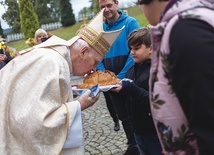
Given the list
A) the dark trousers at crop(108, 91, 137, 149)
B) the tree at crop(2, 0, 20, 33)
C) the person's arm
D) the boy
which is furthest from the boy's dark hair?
the tree at crop(2, 0, 20, 33)

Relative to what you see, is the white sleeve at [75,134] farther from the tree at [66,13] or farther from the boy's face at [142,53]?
the tree at [66,13]

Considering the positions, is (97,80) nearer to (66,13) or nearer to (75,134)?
(75,134)

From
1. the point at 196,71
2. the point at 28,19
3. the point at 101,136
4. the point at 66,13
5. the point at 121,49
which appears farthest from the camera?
the point at 66,13

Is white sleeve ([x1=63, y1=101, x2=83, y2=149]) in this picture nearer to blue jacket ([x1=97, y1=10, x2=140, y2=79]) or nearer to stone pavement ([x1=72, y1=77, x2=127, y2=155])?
blue jacket ([x1=97, y1=10, x2=140, y2=79])

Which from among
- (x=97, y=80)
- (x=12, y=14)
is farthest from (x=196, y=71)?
(x=12, y=14)

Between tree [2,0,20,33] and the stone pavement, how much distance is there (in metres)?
34.6

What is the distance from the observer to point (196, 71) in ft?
Answer: 3.23

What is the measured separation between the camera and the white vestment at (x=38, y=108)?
2.18 m

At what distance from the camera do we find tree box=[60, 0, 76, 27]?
30403 mm

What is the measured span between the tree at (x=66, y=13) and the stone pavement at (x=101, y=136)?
2456 centimetres

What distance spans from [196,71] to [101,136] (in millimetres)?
4516

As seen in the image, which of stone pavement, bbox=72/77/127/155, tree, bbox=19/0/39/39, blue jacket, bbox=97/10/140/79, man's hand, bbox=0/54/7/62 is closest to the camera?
blue jacket, bbox=97/10/140/79

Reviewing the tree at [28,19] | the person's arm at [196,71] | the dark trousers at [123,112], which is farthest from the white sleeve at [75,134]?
the tree at [28,19]

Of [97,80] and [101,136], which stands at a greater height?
[97,80]
